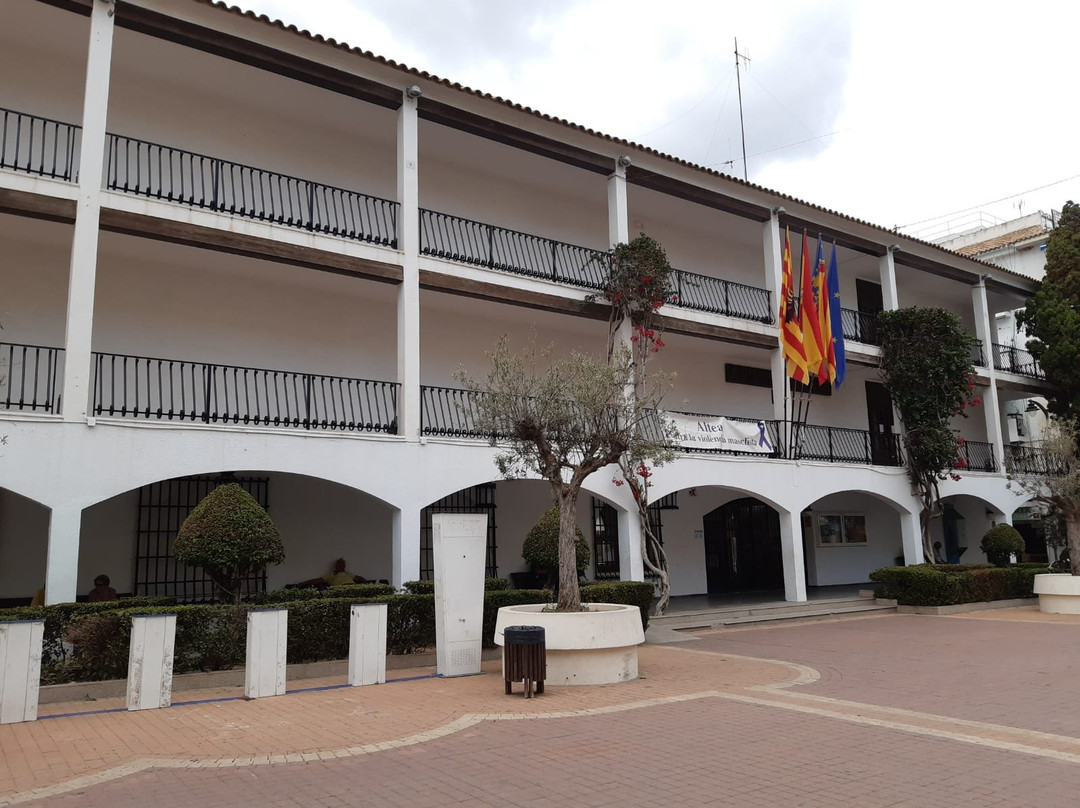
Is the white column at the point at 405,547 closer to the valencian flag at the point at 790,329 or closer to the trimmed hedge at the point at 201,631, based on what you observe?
the trimmed hedge at the point at 201,631

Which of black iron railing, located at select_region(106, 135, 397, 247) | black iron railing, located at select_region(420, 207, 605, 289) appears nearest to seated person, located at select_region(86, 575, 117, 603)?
black iron railing, located at select_region(106, 135, 397, 247)

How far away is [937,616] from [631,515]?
23.4ft

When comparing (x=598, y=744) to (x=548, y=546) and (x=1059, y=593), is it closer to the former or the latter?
(x=548, y=546)

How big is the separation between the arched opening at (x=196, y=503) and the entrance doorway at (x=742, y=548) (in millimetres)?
8937

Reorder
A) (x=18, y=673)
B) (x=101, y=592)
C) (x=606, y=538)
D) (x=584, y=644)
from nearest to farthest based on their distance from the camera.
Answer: (x=18, y=673) < (x=584, y=644) < (x=101, y=592) < (x=606, y=538)

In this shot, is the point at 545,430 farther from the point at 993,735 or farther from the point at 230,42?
the point at 230,42

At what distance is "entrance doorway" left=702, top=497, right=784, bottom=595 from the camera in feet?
68.3

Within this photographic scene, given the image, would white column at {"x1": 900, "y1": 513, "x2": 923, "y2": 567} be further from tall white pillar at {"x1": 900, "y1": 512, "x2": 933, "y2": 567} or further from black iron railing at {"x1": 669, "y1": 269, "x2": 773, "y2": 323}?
black iron railing at {"x1": 669, "y1": 269, "x2": 773, "y2": 323}

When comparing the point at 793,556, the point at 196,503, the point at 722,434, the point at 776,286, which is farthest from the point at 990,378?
the point at 196,503

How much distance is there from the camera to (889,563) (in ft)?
→ 79.1

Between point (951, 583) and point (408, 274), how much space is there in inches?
514

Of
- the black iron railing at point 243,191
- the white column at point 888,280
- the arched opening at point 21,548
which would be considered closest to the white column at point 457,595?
the black iron railing at point 243,191

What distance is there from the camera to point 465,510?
1642 centimetres

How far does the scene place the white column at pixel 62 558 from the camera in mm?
9945
